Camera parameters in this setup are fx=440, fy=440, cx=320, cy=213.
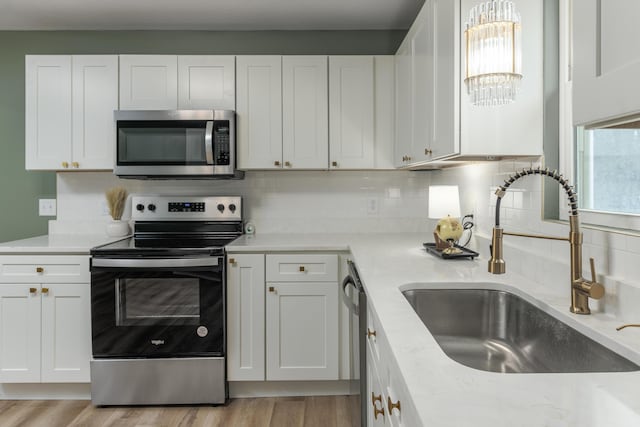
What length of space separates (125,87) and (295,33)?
4.02ft

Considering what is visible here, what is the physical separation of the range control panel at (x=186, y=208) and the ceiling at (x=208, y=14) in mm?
1201

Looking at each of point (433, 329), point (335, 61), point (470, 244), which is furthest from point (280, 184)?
point (433, 329)

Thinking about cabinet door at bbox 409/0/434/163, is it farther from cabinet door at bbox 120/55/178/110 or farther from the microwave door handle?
cabinet door at bbox 120/55/178/110

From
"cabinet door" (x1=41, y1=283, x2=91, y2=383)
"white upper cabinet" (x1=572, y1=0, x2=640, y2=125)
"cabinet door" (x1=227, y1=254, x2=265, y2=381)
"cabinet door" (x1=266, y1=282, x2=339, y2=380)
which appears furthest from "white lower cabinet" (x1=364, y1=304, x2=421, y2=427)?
"cabinet door" (x1=41, y1=283, x2=91, y2=383)

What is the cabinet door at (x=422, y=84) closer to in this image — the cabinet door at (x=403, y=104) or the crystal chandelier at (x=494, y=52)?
the cabinet door at (x=403, y=104)

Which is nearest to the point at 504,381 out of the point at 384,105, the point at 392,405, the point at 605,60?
the point at 392,405

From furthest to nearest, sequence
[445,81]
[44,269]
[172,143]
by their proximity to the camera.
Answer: [172,143] < [44,269] < [445,81]

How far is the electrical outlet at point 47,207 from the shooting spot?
124 inches

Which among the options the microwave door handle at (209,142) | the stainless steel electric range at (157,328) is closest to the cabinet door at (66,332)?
the stainless steel electric range at (157,328)

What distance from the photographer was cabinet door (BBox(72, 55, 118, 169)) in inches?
112

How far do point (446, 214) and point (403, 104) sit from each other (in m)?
0.81

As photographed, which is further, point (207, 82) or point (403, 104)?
point (207, 82)

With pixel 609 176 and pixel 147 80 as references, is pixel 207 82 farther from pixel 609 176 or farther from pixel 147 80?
pixel 609 176

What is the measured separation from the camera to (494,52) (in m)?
1.47
